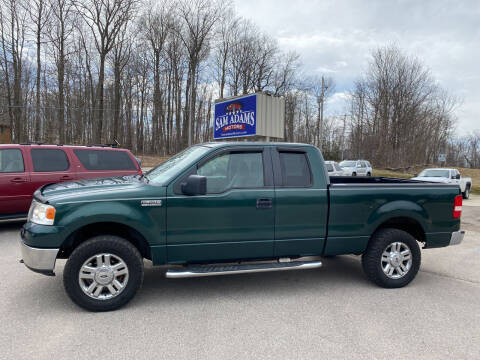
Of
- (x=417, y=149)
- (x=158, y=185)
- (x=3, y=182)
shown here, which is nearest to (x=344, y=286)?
(x=158, y=185)

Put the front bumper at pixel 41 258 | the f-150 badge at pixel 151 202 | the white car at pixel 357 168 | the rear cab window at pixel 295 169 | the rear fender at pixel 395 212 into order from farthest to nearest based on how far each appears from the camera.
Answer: the white car at pixel 357 168, the rear fender at pixel 395 212, the rear cab window at pixel 295 169, the f-150 badge at pixel 151 202, the front bumper at pixel 41 258

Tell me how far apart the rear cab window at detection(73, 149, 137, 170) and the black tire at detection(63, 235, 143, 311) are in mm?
4815

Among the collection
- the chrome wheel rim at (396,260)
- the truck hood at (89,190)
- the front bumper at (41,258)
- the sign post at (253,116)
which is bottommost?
the chrome wheel rim at (396,260)

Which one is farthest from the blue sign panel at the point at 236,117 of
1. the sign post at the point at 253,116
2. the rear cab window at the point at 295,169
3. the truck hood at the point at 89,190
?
the truck hood at the point at 89,190

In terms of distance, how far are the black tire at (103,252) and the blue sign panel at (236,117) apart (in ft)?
37.9

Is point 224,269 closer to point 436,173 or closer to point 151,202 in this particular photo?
point 151,202

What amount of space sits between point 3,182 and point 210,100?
4332 cm

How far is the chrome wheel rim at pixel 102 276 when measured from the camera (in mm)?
3574

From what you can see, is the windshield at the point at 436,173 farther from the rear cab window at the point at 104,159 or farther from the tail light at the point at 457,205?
the rear cab window at the point at 104,159

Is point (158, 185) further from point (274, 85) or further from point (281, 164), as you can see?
point (274, 85)

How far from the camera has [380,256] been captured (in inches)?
174

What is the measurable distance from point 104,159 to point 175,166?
4665 mm

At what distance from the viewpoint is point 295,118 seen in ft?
178

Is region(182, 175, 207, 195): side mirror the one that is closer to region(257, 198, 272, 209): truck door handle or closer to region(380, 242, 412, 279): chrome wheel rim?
region(257, 198, 272, 209): truck door handle
